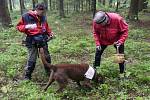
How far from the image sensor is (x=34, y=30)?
30.2 ft

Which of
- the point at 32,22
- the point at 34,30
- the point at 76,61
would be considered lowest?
the point at 76,61

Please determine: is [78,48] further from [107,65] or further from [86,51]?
[107,65]

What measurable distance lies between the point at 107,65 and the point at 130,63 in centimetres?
124

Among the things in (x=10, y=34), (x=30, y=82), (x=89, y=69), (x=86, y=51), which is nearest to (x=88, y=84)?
(x=89, y=69)

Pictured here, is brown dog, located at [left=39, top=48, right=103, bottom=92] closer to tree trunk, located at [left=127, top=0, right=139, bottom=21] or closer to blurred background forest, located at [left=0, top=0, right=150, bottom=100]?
blurred background forest, located at [left=0, top=0, right=150, bottom=100]

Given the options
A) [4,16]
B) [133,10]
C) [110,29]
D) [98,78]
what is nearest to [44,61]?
[98,78]

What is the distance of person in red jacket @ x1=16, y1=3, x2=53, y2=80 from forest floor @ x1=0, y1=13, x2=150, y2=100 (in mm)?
751

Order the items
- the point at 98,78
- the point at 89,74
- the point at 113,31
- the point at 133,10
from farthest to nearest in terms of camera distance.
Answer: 1. the point at 133,10
2. the point at 98,78
3. the point at 113,31
4. the point at 89,74

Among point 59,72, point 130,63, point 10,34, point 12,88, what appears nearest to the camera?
point 59,72

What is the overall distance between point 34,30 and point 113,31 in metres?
2.23

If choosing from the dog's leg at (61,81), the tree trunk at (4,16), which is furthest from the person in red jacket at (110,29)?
the tree trunk at (4,16)

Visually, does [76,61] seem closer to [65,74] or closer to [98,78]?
[98,78]

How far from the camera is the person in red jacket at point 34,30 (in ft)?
29.6

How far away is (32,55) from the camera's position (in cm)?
941
